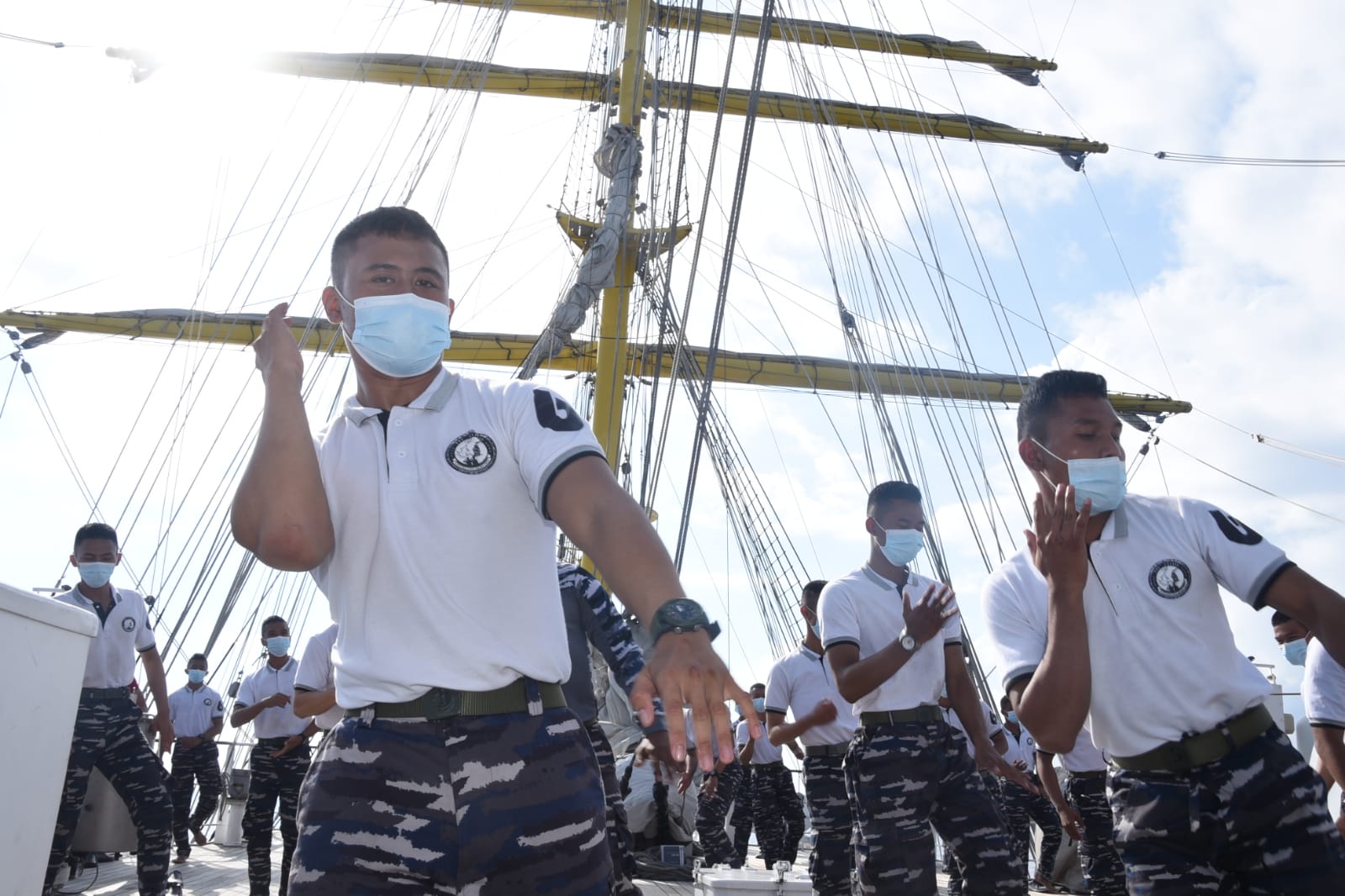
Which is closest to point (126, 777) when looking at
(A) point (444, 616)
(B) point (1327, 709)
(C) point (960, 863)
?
(C) point (960, 863)

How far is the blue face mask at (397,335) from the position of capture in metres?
2.31

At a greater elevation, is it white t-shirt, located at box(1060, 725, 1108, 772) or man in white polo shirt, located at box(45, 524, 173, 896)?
man in white polo shirt, located at box(45, 524, 173, 896)

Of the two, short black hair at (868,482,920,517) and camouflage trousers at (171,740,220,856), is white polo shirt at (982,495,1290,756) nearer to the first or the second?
short black hair at (868,482,920,517)

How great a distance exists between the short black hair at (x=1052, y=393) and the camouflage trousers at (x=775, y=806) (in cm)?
865

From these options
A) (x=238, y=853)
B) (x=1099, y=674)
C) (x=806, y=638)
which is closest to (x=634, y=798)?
(x=806, y=638)

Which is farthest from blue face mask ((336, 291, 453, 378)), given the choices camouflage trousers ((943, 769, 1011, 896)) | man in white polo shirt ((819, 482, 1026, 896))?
camouflage trousers ((943, 769, 1011, 896))

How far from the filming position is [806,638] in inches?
330

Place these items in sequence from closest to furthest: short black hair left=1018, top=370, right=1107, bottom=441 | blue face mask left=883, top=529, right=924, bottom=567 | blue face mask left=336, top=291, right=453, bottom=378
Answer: blue face mask left=336, top=291, right=453, bottom=378 < short black hair left=1018, top=370, right=1107, bottom=441 < blue face mask left=883, top=529, right=924, bottom=567

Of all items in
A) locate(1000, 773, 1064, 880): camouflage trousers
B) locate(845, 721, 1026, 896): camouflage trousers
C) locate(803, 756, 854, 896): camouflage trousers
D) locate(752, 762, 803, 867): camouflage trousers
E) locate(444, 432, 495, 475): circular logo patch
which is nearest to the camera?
locate(444, 432, 495, 475): circular logo patch

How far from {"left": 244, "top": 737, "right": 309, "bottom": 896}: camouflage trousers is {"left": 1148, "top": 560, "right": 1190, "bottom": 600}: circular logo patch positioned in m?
6.09

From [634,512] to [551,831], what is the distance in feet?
1.99

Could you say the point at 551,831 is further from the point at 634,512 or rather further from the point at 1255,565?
the point at 1255,565

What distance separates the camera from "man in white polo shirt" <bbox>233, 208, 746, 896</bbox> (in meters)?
1.94

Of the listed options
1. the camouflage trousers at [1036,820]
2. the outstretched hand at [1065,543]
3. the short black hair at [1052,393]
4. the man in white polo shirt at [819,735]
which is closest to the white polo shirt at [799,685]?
the man in white polo shirt at [819,735]
